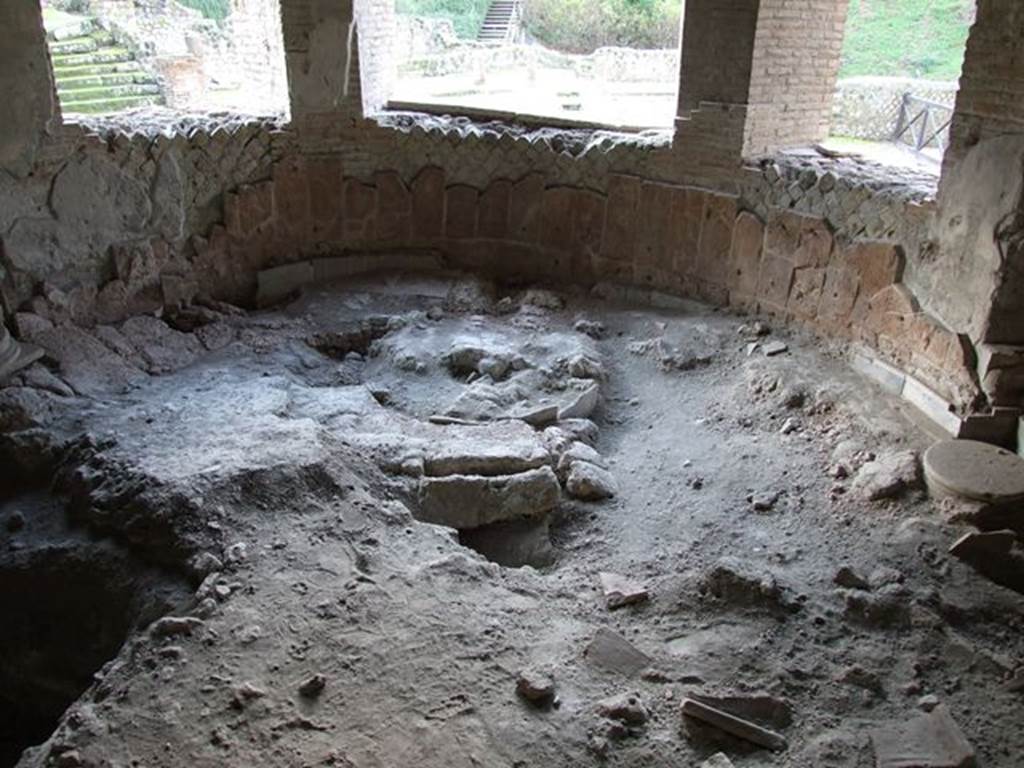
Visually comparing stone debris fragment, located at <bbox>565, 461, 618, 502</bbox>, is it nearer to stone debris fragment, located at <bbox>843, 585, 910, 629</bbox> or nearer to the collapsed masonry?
the collapsed masonry

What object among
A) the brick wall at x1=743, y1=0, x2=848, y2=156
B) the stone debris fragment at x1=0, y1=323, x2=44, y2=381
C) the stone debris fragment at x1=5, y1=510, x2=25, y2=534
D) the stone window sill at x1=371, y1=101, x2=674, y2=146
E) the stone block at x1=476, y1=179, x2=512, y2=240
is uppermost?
the brick wall at x1=743, y1=0, x2=848, y2=156

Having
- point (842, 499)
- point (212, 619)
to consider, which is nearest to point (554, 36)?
point (842, 499)

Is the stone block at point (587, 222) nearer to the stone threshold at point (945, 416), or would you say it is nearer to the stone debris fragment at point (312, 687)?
the stone threshold at point (945, 416)

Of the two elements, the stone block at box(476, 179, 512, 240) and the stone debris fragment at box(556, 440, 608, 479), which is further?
the stone block at box(476, 179, 512, 240)

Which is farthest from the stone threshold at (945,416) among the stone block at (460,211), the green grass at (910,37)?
the green grass at (910,37)

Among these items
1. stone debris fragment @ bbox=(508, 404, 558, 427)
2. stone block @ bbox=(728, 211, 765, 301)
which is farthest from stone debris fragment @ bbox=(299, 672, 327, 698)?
stone block @ bbox=(728, 211, 765, 301)

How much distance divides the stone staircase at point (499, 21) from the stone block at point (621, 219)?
10.7 meters

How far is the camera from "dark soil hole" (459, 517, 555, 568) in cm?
416

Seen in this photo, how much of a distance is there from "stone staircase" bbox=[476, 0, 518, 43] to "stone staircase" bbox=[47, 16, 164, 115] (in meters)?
6.20

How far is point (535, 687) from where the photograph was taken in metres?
2.93

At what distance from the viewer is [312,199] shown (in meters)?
6.86

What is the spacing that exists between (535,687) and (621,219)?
171 inches

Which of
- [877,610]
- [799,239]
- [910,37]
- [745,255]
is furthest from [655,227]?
[910,37]

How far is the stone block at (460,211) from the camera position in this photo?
6.91m
